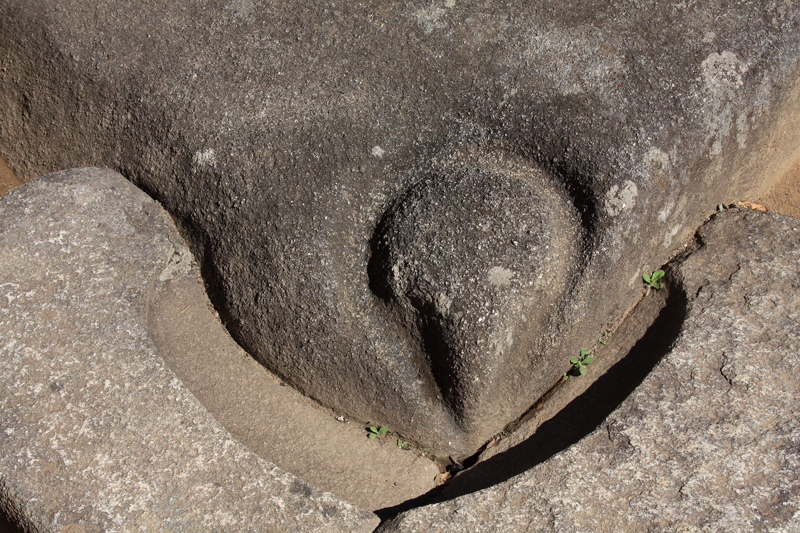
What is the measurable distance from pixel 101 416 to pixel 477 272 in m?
1.07

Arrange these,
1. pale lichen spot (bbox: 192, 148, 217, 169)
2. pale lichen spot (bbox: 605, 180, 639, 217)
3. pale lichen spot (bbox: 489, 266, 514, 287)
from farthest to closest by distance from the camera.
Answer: pale lichen spot (bbox: 192, 148, 217, 169)
pale lichen spot (bbox: 605, 180, 639, 217)
pale lichen spot (bbox: 489, 266, 514, 287)

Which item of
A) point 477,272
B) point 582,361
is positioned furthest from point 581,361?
point 477,272

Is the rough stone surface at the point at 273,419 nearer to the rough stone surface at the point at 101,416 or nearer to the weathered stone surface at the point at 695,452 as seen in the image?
the rough stone surface at the point at 101,416

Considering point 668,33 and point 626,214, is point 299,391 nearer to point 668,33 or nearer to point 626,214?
point 626,214

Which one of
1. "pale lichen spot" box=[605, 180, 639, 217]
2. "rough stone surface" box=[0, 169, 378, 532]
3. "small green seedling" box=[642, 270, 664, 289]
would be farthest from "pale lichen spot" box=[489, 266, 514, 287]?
"rough stone surface" box=[0, 169, 378, 532]

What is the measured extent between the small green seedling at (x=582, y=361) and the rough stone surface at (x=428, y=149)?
0.22ft

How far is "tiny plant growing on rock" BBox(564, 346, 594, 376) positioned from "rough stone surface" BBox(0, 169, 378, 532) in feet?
2.62

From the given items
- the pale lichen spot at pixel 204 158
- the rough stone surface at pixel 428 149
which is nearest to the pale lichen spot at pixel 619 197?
the rough stone surface at pixel 428 149

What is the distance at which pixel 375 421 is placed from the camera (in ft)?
6.09

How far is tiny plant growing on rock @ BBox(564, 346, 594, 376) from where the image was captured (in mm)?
1890

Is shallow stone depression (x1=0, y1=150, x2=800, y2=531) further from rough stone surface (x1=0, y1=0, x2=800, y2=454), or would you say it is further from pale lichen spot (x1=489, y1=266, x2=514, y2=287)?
pale lichen spot (x1=489, y1=266, x2=514, y2=287)

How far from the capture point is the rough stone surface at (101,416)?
1.45 metres

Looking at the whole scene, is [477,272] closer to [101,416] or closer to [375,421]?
[375,421]

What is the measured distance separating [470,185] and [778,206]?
1402 mm
